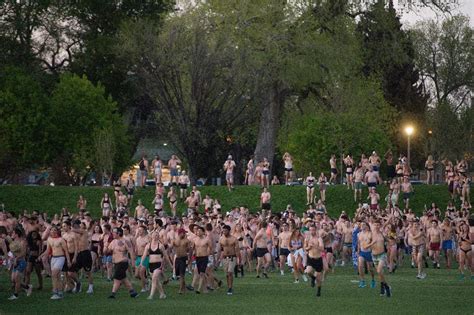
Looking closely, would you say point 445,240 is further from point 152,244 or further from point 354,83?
point 354,83

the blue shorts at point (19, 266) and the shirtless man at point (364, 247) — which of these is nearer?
the blue shorts at point (19, 266)

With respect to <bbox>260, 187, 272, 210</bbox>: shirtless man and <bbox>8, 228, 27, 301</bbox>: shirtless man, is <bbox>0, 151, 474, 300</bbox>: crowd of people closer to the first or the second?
<bbox>8, 228, 27, 301</bbox>: shirtless man

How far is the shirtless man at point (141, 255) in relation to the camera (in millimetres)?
29281

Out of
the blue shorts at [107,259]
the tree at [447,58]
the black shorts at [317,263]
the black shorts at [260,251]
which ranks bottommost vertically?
the blue shorts at [107,259]

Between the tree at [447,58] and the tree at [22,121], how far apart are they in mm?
41918

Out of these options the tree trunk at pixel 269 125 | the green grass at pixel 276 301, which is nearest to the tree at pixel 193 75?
the tree trunk at pixel 269 125

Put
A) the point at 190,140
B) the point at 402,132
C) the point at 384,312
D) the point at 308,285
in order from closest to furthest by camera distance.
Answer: the point at 384,312 < the point at 308,285 < the point at 190,140 < the point at 402,132

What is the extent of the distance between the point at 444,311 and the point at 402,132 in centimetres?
6405

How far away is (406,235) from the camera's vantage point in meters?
39.8

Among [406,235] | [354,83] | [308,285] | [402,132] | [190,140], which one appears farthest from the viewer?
[402,132]

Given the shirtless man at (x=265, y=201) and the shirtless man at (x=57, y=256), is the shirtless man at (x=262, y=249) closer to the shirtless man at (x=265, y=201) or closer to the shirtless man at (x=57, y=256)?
the shirtless man at (x=57, y=256)

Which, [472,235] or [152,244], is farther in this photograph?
[472,235]

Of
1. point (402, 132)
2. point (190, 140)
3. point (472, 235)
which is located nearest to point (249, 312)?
point (472, 235)

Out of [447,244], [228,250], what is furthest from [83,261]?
[447,244]
